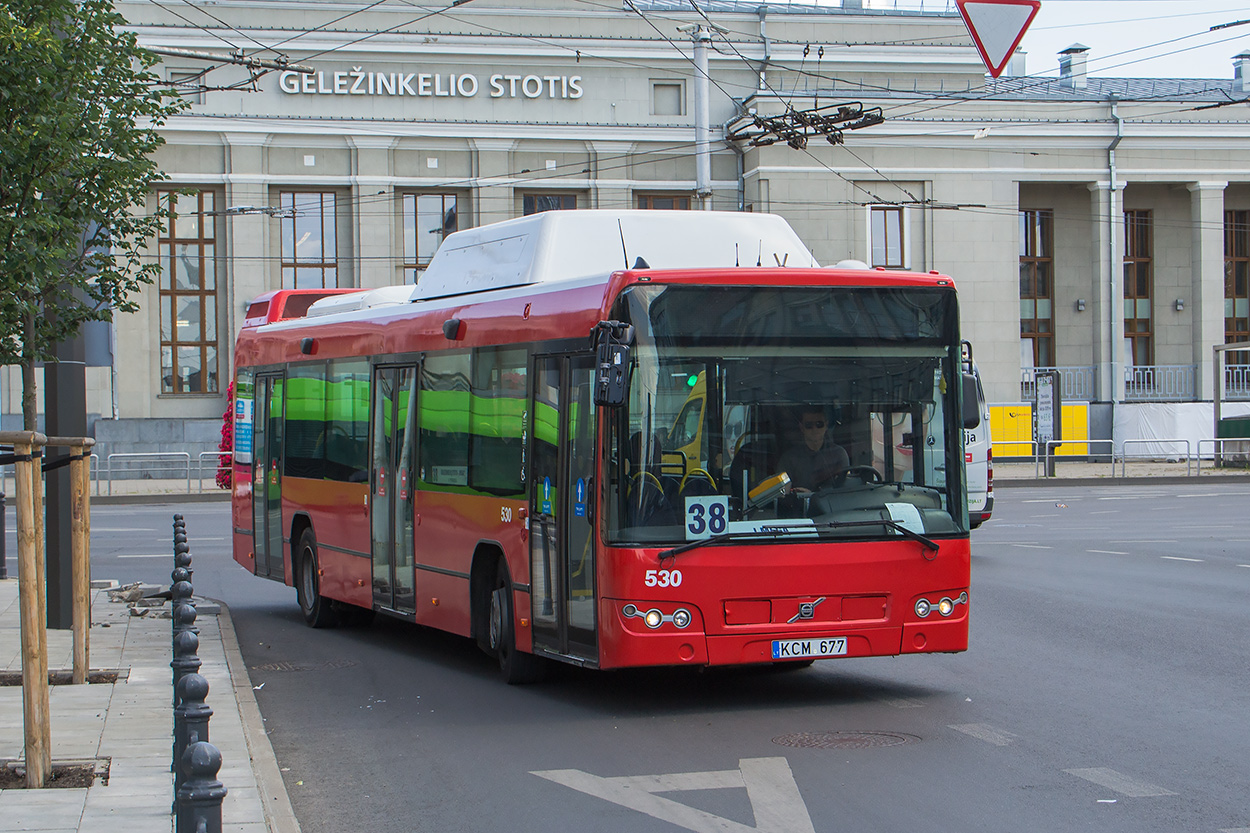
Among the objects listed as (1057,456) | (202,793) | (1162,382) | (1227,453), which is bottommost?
(1057,456)

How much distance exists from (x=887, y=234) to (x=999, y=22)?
3463 centimetres

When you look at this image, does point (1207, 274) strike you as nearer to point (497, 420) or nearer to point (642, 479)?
point (497, 420)

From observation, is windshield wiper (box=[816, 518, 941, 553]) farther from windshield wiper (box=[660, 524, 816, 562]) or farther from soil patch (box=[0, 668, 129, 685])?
soil patch (box=[0, 668, 129, 685])

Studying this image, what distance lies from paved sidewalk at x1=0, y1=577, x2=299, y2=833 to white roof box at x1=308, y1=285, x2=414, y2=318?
3.22m

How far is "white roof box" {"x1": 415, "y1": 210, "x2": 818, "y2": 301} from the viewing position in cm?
1092

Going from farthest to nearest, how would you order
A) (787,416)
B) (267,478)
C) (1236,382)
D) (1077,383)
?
(1077,383) < (1236,382) < (267,478) < (787,416)

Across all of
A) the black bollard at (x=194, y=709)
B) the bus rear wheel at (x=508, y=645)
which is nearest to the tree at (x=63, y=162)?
the bus rear wheel at (x=508, y=645)

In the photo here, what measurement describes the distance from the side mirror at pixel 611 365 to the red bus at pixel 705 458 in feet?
0.05

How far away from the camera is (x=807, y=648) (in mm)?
9289

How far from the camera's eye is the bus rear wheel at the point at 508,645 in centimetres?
1044

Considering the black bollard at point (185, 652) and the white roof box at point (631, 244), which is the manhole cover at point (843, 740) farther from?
the white roof box at point (631, 244)

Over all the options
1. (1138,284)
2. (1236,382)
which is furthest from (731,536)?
(1138,284)

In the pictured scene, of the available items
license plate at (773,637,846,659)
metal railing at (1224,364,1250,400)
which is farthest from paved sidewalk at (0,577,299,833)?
metal railing at (1224,364,1250,400)

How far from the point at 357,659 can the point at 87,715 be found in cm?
337
